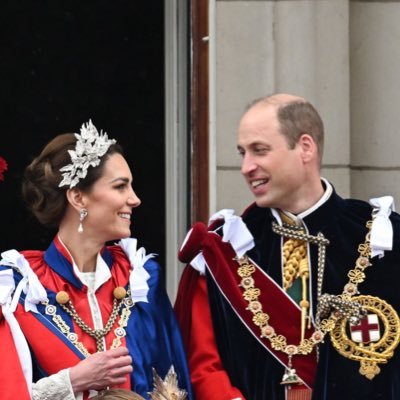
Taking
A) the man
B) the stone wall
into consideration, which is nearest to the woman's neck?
the man

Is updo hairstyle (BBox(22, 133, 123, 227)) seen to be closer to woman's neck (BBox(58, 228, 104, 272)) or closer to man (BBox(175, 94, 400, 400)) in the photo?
woman's neck (BBox(58, 228, 104, 272))

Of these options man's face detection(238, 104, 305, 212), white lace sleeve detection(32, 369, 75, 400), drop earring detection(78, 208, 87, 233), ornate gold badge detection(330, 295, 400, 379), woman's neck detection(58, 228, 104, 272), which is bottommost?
white lace sleeve detection(32, 369, 75, 400)

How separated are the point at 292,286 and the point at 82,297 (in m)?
0.78

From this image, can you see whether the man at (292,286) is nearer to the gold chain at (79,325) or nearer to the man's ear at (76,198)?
the gold chain at (79,325)

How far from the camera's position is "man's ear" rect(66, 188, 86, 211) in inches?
221

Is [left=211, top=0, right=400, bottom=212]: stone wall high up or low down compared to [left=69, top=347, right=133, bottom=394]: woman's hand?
up

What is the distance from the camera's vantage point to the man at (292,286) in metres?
5.54

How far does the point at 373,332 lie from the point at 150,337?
2.66 feet

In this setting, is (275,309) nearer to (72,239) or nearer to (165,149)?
(72,239)

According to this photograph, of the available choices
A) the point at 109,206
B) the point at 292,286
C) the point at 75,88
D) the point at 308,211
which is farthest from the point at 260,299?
the point at 75,88

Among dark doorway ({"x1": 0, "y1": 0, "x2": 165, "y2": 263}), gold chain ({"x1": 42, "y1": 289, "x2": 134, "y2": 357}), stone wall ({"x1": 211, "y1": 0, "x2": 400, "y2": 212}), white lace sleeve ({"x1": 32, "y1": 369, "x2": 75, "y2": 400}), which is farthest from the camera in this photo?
dark doorway ({"x1": 0, "y1": 0, "x2": 165, "y2": 263})

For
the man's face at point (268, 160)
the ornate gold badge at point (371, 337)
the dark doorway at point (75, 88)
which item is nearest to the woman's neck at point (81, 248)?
the man's face at point (268, 160)

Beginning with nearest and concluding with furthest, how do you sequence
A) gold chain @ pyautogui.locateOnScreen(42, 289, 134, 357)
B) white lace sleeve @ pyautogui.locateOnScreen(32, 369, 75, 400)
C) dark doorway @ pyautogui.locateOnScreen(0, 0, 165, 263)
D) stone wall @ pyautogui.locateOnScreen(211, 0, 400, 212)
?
white lace sleeve @ pyautogui.locateOnScreen(32, 369, 75, 400) < gold chain @ pyautogui.locateOnScreen(42, 289, 134, 357) < stone wall @ pyautogui.locateOnScreen(211, 0, 400, 212) < dark doorway @ pyautogui.locateOnScreen(0, 0, 165, 263)

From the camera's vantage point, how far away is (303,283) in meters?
5.62
